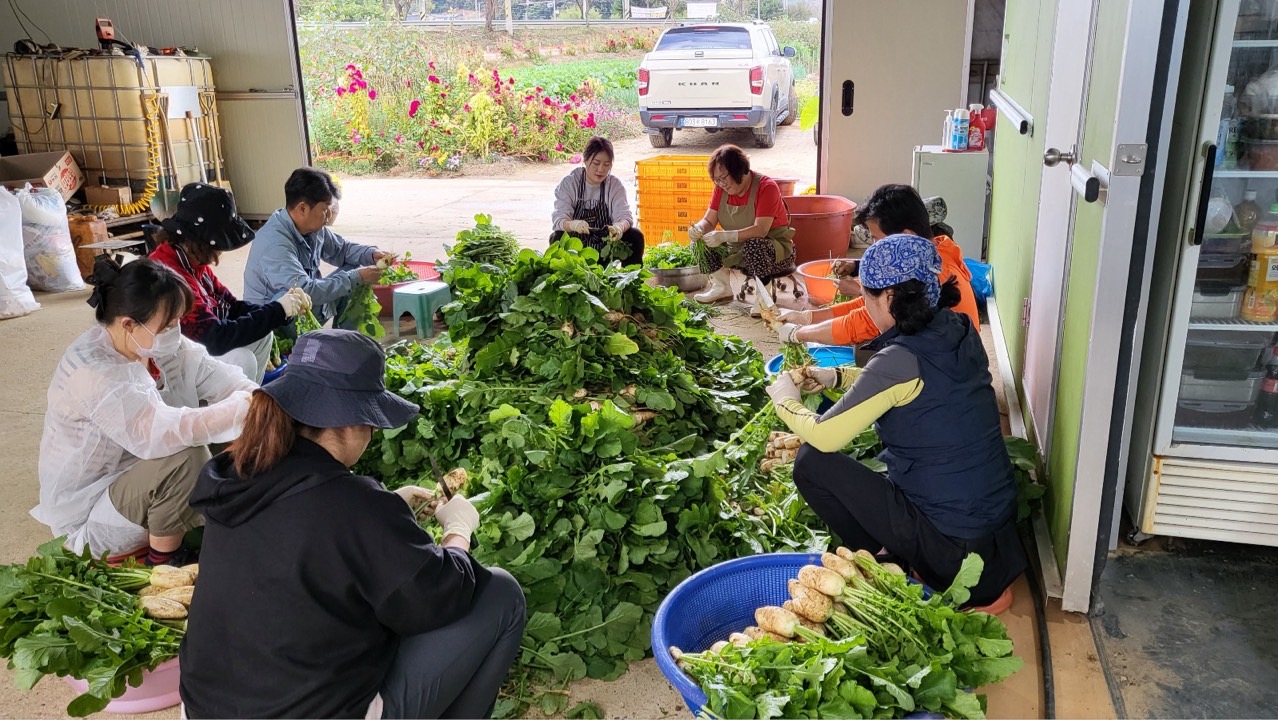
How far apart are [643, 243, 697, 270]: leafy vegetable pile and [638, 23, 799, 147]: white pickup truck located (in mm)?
5860

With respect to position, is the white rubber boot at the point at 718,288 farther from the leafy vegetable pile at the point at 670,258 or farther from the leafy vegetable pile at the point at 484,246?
the leafy vegetable pile at the point at 484,246

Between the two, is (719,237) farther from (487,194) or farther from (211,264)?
(487,194)

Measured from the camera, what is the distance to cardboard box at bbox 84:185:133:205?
8.47 metres

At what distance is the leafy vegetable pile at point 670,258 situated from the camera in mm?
6988

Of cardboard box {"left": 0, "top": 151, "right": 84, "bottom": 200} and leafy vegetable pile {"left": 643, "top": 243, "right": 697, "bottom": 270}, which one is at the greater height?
cardboard box {"left": 0, "top": 151, "right": 84, "bottom": 200}

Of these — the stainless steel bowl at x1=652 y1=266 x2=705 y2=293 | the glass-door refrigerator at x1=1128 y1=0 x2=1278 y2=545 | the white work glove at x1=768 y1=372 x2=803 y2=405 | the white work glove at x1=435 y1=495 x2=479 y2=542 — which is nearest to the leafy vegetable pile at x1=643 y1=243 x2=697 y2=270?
the stainless steel bowl at x1=652 y1=266 x2=705 y2=293

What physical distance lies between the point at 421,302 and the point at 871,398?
361cm

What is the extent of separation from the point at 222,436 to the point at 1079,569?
264 centimetres

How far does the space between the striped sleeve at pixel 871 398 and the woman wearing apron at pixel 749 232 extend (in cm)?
350

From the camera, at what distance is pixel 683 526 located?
282 centimetres

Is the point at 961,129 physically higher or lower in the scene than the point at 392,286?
higher

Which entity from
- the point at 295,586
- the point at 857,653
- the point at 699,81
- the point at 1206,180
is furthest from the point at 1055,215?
the point at 699,81

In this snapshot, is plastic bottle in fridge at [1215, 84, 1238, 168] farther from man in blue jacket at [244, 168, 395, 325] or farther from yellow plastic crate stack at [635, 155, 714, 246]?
yellow plastic crate stack at [635, 155, 714, 246]

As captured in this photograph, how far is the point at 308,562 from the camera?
1.79 meters
